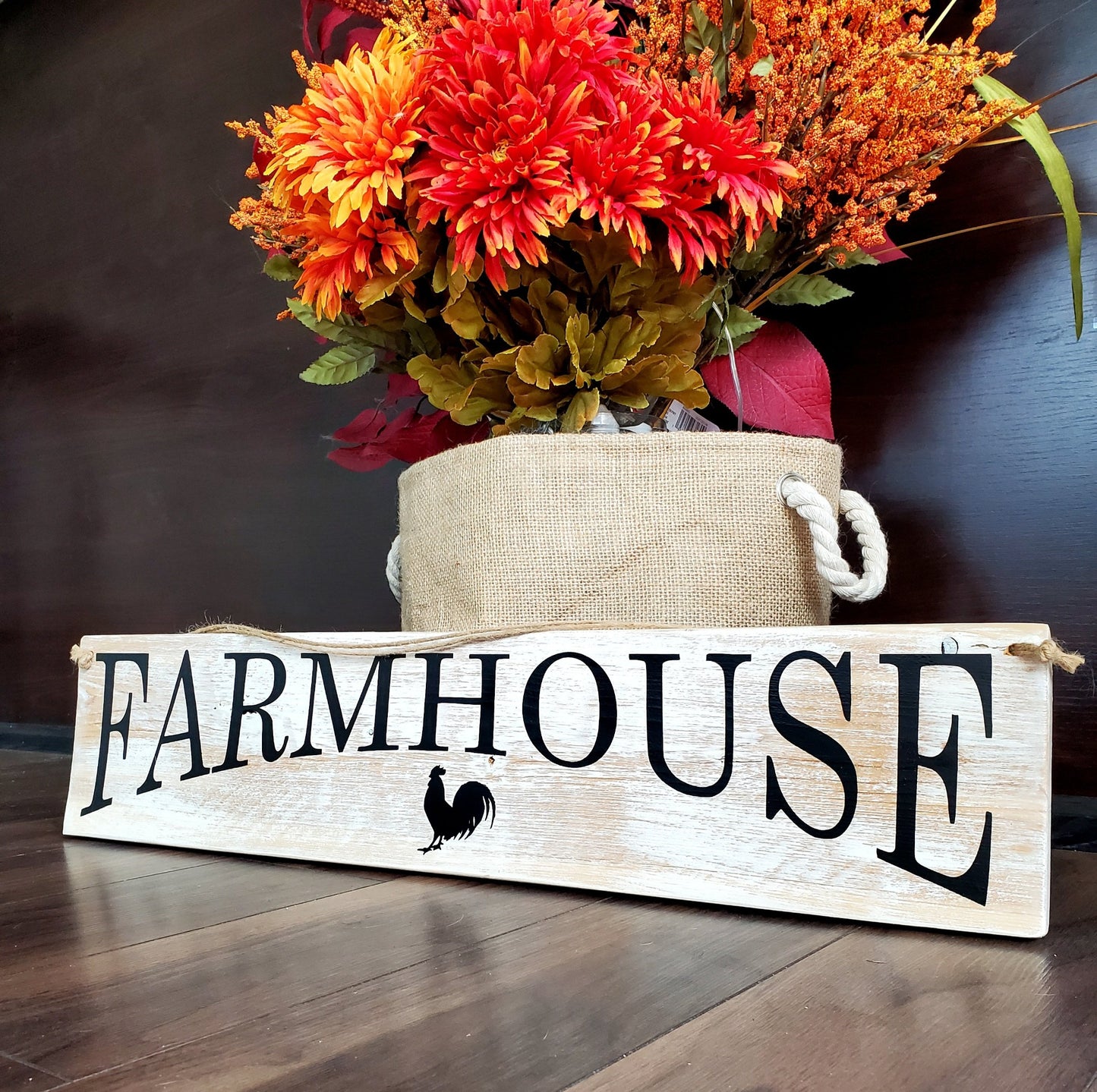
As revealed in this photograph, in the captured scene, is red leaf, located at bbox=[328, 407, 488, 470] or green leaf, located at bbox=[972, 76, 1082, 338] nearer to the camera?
green leaf, located at bbox=[972, 76, 1082, 338]

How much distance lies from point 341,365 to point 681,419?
30 centimetres

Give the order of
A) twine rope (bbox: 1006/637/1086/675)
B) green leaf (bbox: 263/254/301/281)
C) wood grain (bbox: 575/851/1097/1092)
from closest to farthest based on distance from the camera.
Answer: wood grain (bbox: 575/851/1097/1092) < twine rope (bbox: 1006/637/1086/675) < green leaf (bbox: 263/254/301/281)

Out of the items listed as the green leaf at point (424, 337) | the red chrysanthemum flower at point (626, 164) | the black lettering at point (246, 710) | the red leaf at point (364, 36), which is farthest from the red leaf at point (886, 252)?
the black lettering at point (246, 710)

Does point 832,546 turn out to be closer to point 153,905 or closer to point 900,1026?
point 900,1026

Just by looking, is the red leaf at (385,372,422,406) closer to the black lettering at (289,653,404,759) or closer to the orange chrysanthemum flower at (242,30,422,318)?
the orange chrysanthemum flower at (242,30,422,318)

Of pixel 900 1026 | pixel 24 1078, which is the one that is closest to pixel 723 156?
pixel 900 1026

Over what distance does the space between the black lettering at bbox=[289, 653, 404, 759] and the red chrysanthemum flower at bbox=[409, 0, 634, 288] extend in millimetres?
303

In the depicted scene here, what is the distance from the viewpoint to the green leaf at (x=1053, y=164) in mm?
693

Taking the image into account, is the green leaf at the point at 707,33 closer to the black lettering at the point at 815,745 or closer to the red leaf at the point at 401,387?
the red leaf at the point at 401,387

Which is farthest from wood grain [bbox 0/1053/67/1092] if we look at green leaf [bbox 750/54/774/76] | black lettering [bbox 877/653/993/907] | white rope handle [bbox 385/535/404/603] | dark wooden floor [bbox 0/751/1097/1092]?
green leaf [bbox 750/54/774/76]

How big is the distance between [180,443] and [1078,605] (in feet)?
4.14

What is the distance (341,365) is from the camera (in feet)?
2.77

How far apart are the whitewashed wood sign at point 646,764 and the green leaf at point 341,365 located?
24 cm

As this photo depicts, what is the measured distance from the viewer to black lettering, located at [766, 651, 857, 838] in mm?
558
